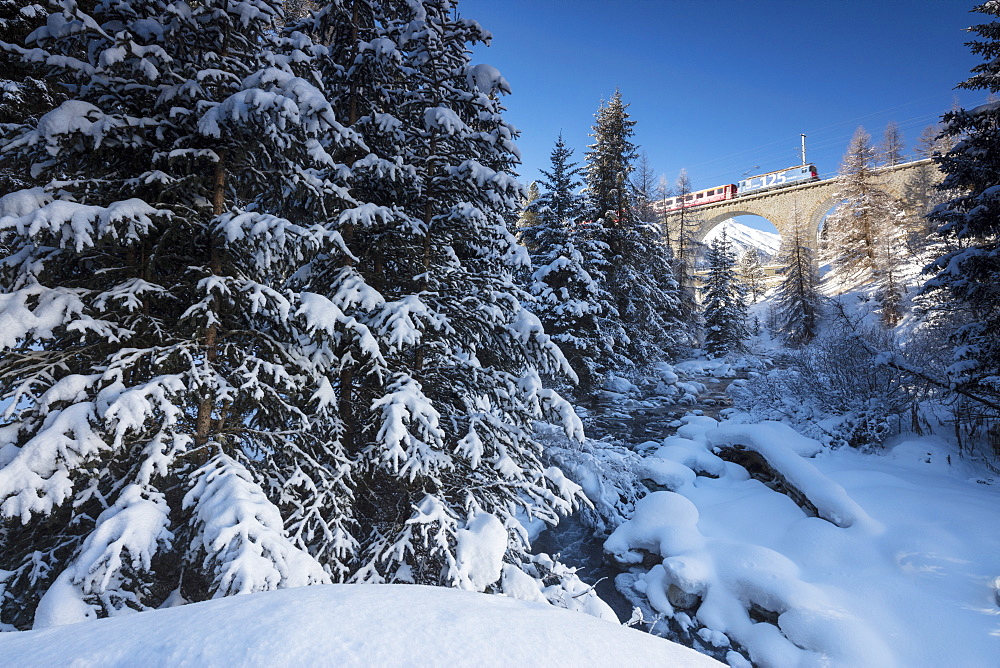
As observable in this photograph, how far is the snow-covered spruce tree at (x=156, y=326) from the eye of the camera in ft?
10.4

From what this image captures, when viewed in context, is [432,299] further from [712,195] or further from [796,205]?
[712,195]

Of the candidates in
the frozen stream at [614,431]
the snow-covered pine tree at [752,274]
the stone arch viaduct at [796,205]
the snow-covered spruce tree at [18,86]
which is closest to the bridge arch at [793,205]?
the stone arch viaduct at [796,205]

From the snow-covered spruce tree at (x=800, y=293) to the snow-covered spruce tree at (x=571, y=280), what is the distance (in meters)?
18.1

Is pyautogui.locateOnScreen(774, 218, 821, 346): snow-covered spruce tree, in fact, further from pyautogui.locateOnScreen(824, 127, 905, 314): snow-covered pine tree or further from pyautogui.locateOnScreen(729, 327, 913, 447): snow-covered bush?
pyautogui.locateOnScreen(729, 327, 913, 447): snow-covered bush

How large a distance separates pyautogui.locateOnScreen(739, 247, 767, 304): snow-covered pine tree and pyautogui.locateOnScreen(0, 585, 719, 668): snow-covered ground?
157 feet

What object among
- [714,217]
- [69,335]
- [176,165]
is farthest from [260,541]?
[714,217]

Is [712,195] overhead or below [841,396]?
overhead

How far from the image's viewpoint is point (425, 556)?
4.63 m

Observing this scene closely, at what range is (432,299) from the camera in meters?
5.50

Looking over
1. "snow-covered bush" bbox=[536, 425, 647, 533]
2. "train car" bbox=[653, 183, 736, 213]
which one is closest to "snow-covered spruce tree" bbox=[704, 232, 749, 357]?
"train car" bbox=[653, 183, 736, 213]

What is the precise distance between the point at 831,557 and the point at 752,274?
146ft

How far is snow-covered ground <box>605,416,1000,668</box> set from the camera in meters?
4.64

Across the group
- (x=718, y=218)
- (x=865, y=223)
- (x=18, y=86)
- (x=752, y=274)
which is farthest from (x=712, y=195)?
(x=18, y=86)

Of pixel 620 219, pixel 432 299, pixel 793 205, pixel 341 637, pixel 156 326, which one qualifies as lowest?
pixel 341 637
